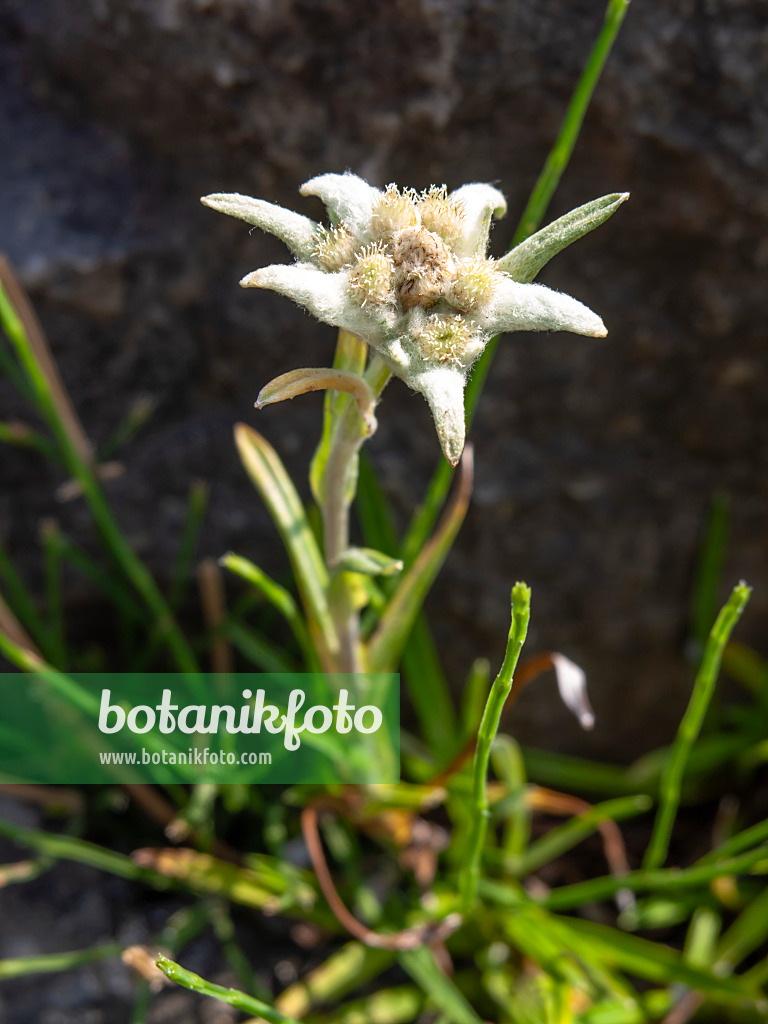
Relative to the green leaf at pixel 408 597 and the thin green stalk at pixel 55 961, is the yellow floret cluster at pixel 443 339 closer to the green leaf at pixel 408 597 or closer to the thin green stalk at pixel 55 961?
the green leaf at pixel 408 597

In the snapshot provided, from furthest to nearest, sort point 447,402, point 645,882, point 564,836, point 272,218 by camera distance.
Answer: point 564,836 → point 645,882 → point 272,218 → point 447,402

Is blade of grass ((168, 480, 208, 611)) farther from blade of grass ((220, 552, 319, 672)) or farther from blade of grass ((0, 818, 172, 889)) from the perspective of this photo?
blade of grass ((0, 818, 172, 889))

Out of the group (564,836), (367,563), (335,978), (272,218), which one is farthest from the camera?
(564,836)

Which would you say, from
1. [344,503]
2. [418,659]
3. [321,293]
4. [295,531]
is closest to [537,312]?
[321,293]

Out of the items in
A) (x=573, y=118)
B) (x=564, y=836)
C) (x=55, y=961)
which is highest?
(x=573, y=118)

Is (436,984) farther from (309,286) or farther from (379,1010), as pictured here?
(309,286)

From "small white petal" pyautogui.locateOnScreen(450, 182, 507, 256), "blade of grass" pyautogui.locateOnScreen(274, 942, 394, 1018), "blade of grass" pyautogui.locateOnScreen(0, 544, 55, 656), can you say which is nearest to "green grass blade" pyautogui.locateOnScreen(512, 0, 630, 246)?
"small white petal" pyautogui.locateOnScreen(450, 182, 507, 256)

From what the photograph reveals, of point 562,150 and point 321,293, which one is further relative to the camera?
point 562,150
